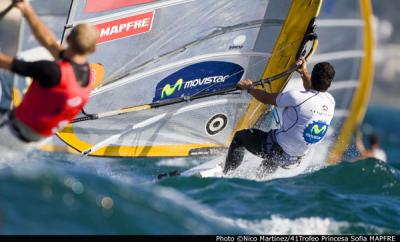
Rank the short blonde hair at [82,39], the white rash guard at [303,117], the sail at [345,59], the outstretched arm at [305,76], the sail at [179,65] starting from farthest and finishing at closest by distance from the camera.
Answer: the sail at [345,59] → the sail at [179,65] → the outstretched arm at [305,76] → the white rash guard at [303,117] → the short blonde hair at [82,39]

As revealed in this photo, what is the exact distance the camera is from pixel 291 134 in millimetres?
6102

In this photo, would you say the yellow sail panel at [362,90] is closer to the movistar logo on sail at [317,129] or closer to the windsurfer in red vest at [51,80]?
the movistar logo on sail at [317,129]

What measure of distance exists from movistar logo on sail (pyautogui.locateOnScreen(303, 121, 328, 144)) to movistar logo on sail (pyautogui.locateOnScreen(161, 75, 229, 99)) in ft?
4.13

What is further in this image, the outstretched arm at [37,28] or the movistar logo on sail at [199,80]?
the movistar logo on sail at [199,80]

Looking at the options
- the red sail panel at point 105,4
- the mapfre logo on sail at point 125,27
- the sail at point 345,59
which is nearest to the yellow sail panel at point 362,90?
the sail at point 345,59

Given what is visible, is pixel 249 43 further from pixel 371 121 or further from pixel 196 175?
pixel 371 121

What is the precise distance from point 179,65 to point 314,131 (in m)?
1.49

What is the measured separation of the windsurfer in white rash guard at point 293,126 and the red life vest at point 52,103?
6.83ft

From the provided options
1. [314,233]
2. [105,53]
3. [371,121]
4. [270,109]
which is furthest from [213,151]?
[371,121]

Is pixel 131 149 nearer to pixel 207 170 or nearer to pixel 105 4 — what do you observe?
pixel 207 170

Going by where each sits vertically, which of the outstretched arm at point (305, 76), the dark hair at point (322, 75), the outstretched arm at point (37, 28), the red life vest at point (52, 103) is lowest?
the red life vest at point (52, 103)

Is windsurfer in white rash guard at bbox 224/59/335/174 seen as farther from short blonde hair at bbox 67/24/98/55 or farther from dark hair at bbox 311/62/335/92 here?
short blonde hair at bbox 67/24/98/55

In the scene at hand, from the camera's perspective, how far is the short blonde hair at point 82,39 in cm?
408

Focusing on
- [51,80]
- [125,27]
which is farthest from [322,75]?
[51,80]
